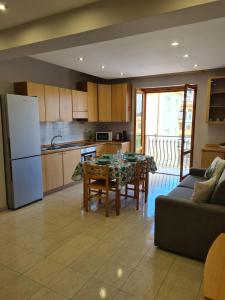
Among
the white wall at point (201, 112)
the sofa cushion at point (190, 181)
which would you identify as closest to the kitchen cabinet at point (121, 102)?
the white wall at point (201, 112)

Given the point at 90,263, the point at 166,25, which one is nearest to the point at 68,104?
the point at 166,25

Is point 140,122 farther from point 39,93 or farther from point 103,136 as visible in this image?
point 39,93

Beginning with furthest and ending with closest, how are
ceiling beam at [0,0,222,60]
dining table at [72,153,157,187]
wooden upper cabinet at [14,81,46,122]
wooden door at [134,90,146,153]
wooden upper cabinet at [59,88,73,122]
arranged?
wooden door at [134,90,146,153]
wooden upper cabinet at [59,88,73,122]
wooden upper cabinet at [14,81,46,122]
dining table at [72,153,157,187]
ceiling beam at [0,0,222,60]

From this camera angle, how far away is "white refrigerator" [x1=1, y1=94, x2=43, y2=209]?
138 inches

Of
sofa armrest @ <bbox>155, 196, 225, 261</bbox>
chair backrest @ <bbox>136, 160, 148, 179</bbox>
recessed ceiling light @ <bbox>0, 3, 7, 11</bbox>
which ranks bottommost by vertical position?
sofa armrest @ <bbox>155, 196, 225, 261</bbox>

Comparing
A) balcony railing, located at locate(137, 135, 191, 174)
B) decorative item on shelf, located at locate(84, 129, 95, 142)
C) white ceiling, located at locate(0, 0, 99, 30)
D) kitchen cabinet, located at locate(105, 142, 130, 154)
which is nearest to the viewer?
white ceiling, located at locate(0, 0, 99, 30)

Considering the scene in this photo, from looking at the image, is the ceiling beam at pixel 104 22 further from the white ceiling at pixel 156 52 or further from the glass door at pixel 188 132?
the glass door at pixel 188 132

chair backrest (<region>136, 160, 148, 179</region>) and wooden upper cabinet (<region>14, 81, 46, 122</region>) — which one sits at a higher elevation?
wooden upper cabinet (<region>14, 81, 46, 122</region>)

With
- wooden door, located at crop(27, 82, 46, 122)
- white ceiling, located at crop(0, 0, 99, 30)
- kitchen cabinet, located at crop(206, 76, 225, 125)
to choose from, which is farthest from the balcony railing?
white ceiling, located at crop(0, 0, 99, 30)

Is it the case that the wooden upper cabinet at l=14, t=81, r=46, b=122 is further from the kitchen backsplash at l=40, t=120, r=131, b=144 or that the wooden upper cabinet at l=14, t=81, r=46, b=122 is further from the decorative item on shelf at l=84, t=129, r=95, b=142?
the decorative item on shelf at l=84, t=129, r=95, b=142

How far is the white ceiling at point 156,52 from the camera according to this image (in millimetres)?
2922

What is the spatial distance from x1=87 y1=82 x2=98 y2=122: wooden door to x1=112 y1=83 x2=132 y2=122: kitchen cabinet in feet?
1.63

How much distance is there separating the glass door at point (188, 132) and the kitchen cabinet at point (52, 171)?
2802 millimetres

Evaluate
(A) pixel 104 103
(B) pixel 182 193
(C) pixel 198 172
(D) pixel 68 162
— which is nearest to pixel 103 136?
(A) pixel 104 103
